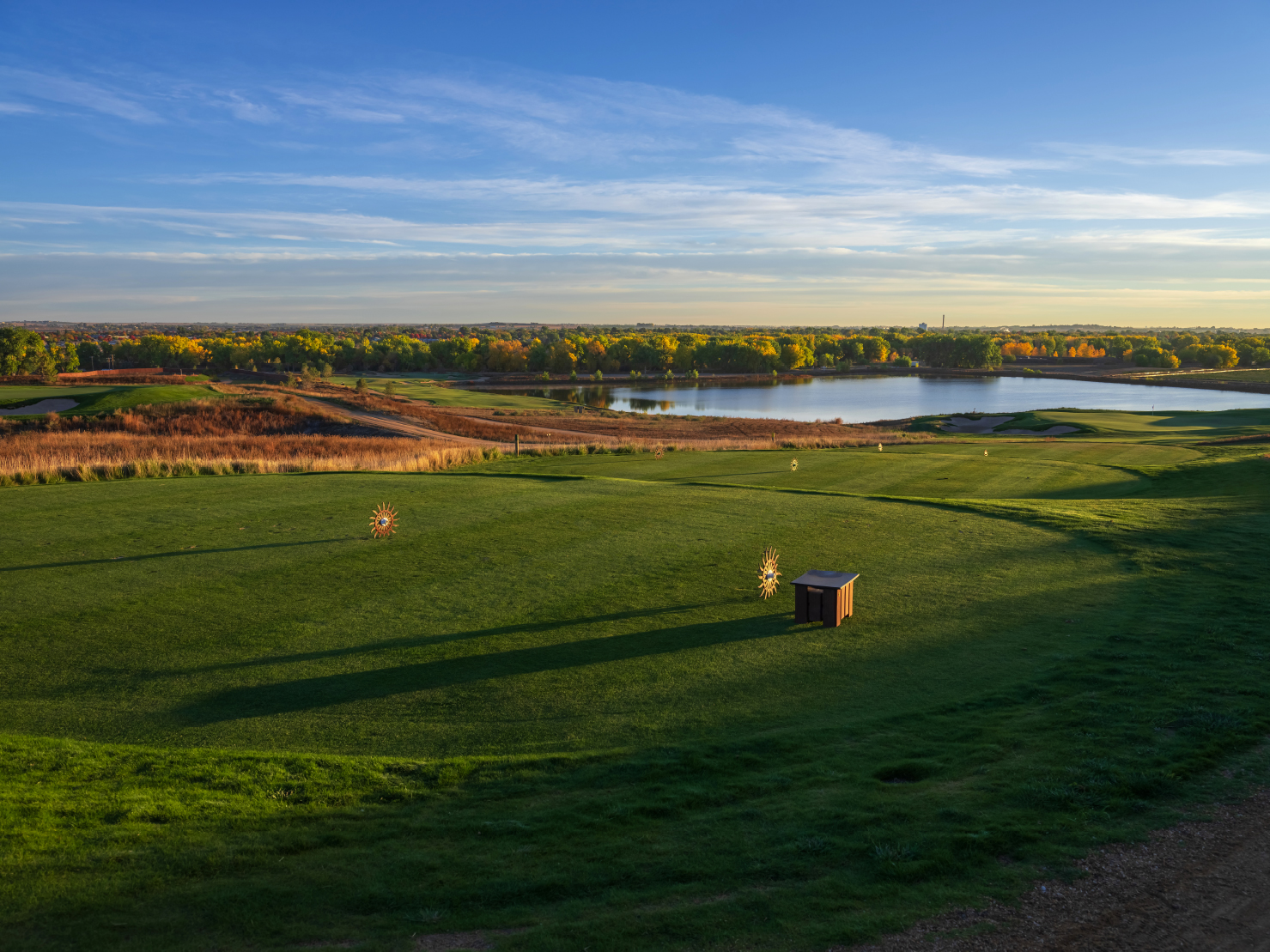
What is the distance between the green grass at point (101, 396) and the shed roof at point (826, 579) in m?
43.8

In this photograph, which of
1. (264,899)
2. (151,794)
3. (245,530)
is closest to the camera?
(264,899)

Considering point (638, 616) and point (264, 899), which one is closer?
point (264, 899)

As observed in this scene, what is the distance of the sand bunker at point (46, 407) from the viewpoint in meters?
44.4

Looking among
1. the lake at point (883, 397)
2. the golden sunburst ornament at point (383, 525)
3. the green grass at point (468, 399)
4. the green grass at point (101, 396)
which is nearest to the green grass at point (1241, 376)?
the lake at point (883, 397)

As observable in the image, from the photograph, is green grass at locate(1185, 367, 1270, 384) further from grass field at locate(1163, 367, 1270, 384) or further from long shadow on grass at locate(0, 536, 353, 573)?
long shadow on grass at locate(0, 536, 353, 573)

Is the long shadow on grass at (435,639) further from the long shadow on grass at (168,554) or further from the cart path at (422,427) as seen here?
the cart path at (422,427)

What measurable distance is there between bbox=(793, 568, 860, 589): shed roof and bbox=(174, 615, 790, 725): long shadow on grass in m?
0.67

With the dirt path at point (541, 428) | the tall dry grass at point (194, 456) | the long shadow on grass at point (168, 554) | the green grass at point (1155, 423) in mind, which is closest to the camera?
the long shadow on grass at point (168, 554)

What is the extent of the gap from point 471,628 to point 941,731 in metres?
6.04

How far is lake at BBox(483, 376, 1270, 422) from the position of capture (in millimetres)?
89938

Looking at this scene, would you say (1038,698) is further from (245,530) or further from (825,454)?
(825,454)

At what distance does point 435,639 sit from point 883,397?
343ft

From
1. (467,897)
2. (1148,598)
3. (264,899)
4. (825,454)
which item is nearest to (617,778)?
(467,897)

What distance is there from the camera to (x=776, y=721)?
28.2 ft
